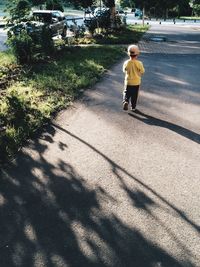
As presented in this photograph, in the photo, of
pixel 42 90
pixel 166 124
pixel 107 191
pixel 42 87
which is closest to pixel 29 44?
pixel 42 87

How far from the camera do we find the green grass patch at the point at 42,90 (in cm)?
751

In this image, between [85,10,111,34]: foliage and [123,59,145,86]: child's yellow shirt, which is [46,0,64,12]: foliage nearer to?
[85,10,111,34]: foliage

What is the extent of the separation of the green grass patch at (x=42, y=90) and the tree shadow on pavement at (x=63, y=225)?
1.21 meters

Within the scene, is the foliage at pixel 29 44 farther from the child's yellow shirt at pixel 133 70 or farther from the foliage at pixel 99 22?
the foliage at pixel 99 22

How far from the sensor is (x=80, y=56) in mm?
15703

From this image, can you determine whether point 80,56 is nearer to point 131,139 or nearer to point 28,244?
point 131,139

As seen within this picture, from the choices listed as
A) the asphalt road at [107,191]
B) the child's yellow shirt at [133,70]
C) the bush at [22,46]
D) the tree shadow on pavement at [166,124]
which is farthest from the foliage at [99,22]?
the tree shadow on pavement at [166,124]

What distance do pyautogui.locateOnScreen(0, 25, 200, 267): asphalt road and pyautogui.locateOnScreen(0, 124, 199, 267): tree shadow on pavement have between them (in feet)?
0.04

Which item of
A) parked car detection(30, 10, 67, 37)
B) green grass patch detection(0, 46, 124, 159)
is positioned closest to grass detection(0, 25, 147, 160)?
green grass patch detection(0, 46, 124, 159)

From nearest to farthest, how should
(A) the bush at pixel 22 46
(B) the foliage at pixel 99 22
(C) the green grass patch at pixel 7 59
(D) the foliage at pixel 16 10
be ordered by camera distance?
(D) the foliage at pixel 16 10, (A) the bush at pixel 22 46, (C) the green grass patch at pixel 7 59, (B) the foliage at pixel 99 22

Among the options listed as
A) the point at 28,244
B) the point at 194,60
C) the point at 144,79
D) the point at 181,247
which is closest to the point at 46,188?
the point at 28,244

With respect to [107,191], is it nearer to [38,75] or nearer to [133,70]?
[133,70]

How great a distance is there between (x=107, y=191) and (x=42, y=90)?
556 cm

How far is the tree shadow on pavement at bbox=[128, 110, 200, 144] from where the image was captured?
24.4 ft
